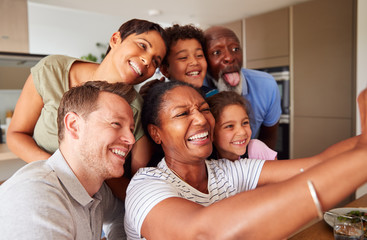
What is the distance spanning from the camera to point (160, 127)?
1255 millimetres

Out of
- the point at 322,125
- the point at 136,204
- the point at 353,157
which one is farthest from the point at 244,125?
the point at 322,125

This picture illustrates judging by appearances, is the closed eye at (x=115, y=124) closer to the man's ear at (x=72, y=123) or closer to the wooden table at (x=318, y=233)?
the man's ear at (x=72, y=123)

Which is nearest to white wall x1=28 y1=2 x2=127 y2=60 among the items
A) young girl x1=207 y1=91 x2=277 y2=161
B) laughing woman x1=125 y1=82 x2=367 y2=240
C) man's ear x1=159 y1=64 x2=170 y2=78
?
man's ear x1=159 y1=64 x2=170 y2=78

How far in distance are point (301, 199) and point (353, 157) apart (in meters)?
0.14

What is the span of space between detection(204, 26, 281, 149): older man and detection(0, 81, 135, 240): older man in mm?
854

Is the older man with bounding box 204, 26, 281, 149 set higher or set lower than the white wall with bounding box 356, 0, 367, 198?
lower

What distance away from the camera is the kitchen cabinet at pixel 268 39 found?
14.3 feet

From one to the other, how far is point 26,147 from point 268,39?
4059 millimetres

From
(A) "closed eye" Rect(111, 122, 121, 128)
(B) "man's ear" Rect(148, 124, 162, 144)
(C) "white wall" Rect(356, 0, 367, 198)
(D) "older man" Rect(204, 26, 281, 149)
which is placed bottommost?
(B) "man's ear" Rect(148, 124, 162, 144)

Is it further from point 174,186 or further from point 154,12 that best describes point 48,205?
point 154,12

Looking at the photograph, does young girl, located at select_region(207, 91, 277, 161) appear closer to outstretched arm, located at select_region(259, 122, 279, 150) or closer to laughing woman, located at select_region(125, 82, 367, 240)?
laughing woman, located at select_region(125, 82, 367, 240)

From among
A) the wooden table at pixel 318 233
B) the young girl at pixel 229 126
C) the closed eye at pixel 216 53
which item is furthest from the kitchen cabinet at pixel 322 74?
the wooden table at pixel 318 233

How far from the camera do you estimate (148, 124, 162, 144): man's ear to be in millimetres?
1287

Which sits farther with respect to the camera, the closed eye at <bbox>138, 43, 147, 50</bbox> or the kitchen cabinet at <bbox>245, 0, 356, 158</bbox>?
the kitchen cabinet at <bbox>245, 0, 356, 158</bbox>
